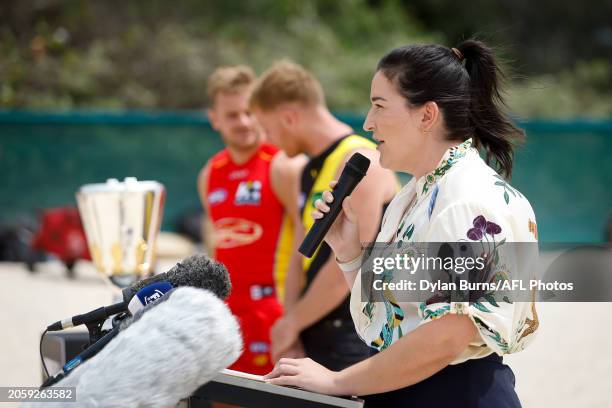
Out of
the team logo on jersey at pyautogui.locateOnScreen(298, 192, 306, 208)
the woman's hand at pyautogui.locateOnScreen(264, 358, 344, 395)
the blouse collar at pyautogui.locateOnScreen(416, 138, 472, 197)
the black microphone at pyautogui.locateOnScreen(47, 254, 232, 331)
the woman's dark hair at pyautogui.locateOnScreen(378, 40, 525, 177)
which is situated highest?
the team logo on jersey at pyautogui.locateOnScreen(298, 192, 306, 208)

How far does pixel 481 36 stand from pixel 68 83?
1474 centimetres

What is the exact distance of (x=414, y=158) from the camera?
6.56 feet

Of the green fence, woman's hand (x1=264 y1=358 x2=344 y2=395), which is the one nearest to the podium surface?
woman's hand (x1=264 y1=358 x2=344 y2=395)

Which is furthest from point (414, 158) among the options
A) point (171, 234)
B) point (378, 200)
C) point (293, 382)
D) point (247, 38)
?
point (247, 38)

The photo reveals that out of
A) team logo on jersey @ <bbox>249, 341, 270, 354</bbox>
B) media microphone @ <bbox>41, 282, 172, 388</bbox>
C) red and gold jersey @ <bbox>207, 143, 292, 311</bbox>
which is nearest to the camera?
media microphone @ <bbox>41, 282, 172, 388</bbox>

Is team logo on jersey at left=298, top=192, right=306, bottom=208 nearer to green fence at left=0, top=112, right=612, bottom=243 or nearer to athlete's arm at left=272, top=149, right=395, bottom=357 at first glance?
athlete's arm at left=272, top=149, right=395, bottom=357

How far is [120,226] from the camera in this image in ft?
10.9

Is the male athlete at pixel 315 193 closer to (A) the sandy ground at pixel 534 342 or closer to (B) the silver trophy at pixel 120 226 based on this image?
(B) the silver trophy at pixel 120 226

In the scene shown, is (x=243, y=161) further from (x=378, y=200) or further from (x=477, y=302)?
(x=477, y=302)

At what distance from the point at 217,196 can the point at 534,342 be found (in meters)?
4.30

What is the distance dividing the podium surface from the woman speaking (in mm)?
75

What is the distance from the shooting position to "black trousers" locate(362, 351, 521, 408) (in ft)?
5.93

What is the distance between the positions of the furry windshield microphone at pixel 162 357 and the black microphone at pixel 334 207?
1.87 ft

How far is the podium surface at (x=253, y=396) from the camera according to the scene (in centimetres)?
171
